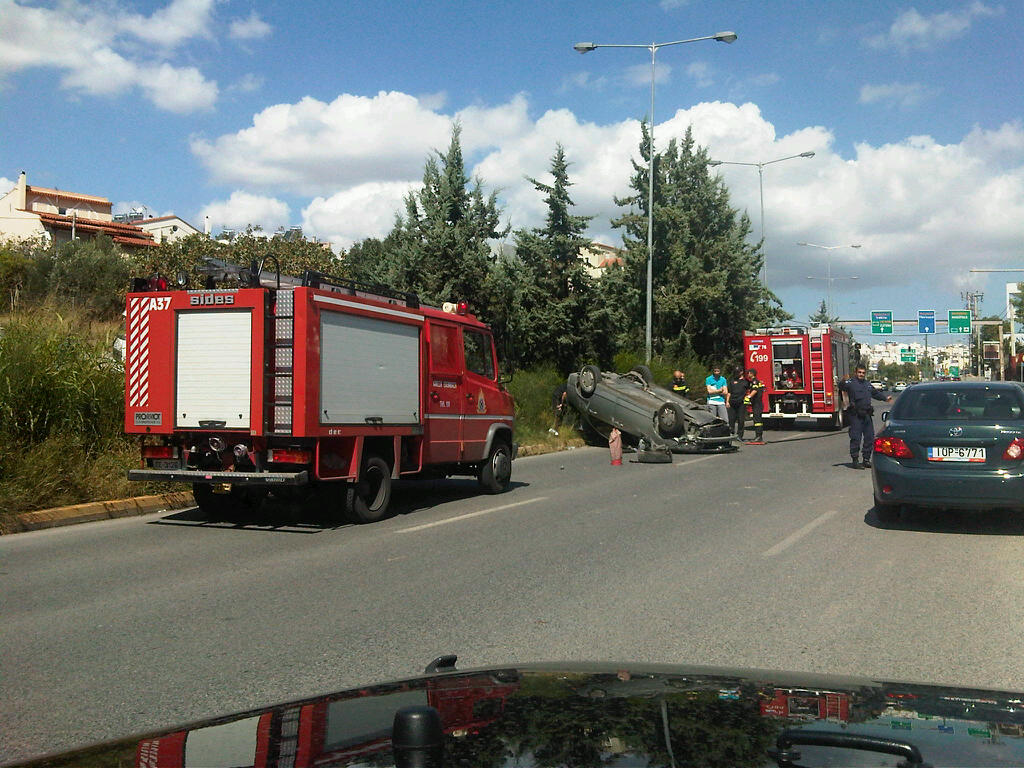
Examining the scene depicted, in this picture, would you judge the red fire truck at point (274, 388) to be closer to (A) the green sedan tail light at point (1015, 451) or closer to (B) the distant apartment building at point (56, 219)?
(A) the green sedan tail light at point (1015, 451)

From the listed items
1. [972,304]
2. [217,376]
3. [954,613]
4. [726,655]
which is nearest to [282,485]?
[217,376]

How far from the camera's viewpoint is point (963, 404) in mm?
10297

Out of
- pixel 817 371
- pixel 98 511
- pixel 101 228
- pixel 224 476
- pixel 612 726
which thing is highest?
pixel 101 228

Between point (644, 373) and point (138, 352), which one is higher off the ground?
point (644, 373)

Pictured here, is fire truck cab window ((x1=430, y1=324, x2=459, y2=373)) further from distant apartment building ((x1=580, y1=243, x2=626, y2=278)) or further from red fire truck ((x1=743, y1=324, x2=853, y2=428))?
red fire truck ((x1=743, y1=324, x2=853, y2=428))

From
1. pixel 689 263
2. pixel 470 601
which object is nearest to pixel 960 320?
pixel 689 263

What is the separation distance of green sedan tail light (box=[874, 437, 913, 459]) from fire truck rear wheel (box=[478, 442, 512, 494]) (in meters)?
5.47

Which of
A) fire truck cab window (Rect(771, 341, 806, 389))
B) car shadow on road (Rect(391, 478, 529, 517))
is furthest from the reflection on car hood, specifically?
fire truck cab window (Rect(771, 341, 806, 389))

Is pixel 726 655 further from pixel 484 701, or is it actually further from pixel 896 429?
pixel 896 429

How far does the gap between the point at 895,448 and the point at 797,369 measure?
20.7 meters

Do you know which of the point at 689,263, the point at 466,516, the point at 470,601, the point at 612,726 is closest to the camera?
the point at 612,726

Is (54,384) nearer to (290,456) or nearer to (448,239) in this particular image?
→ (290,456)

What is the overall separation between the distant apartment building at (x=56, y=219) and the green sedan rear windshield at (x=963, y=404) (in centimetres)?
4947

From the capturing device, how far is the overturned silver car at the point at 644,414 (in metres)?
19.7
